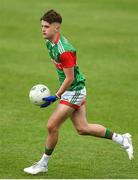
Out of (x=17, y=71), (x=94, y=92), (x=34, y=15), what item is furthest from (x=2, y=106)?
(x=34, y=15)

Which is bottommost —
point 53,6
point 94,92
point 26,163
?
point 53,6

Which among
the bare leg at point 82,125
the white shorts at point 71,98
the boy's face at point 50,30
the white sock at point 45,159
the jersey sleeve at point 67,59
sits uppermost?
the boy's face at point 50,30

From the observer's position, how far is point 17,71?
18641mm

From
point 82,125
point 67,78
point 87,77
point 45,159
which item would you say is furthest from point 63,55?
point 87,77

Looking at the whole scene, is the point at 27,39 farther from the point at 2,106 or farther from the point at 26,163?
the point at 26,163

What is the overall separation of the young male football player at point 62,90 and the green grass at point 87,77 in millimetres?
534

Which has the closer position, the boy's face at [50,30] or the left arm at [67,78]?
the left arm at [67,78]

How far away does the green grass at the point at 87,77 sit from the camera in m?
11.0

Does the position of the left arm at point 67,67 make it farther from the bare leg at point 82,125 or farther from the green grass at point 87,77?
the green grass at point 87,77

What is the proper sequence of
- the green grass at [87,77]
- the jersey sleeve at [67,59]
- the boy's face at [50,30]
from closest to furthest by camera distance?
the jersey sleeve at [67,59] < the boy's face at [50,30] < the green grass at [87,77]

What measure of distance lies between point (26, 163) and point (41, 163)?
0.51m

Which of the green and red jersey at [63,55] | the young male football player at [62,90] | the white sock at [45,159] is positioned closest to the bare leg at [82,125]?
the young male football player at [62,90]

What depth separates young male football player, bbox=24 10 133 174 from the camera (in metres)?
9.97

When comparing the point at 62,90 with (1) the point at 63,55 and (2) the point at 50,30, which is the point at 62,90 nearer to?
(1) the point at 63,55
